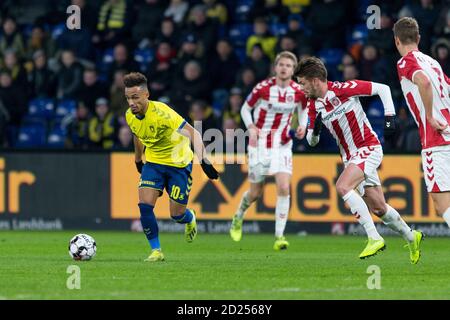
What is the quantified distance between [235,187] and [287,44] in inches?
116

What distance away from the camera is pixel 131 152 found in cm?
2023

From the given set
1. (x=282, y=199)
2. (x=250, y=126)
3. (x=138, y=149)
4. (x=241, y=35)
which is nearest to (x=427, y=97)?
(x=138, y=149)

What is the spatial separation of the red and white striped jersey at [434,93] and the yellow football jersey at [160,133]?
302 cm

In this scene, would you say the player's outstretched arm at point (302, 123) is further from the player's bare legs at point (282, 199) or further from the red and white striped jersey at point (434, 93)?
the red and white striped jersey at point (434, 93)

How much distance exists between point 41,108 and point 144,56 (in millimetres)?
2334

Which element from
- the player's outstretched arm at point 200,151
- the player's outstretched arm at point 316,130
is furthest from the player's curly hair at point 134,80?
the player's outstretched arm at point 316,130

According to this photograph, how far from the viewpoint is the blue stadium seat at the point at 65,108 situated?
23.1m

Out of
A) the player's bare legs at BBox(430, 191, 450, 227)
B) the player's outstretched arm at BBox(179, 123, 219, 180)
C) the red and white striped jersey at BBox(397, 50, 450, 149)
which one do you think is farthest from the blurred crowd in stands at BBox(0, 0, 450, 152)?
the player's bare legs at BBox(430, 191, 450, 227)

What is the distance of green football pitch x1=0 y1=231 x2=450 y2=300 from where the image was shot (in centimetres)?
989

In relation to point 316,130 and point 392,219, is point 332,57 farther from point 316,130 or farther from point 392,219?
point 392,219

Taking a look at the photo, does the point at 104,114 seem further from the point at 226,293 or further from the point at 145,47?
the point at 226,293

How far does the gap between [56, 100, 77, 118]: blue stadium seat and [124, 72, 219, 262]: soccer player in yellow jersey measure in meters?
9.27

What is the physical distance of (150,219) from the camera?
1330cm

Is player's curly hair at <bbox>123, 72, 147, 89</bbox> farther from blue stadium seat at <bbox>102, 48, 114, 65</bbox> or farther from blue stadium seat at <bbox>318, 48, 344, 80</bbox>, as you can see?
blue stadium seat at <bbox>102, 48, 114, 65</bbox>
